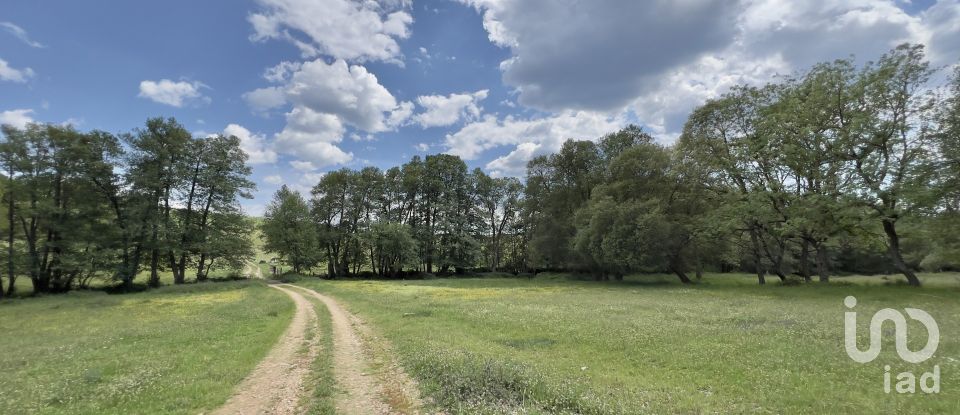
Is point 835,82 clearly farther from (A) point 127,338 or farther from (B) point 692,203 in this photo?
(A) point 127,338

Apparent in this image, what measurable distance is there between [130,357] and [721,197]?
50849mm

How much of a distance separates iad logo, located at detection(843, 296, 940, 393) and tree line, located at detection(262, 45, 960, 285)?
52.5ft

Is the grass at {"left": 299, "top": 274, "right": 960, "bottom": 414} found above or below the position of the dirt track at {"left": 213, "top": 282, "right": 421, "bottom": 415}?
above

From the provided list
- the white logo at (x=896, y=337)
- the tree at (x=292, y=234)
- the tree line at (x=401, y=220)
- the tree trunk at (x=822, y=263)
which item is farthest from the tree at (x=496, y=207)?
the white logo at (x=896, y=337)

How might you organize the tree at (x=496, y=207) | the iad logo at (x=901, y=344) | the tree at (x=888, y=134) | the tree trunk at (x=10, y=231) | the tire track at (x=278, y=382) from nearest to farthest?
the iad logo at (x=901, y=344) < the tire track at (x=278, y=382) < the tree at (x=888, y=134) < the tree trunk at (x=10, y=231) < the tree at (x=496, y=207)

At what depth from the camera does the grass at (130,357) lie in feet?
32.8

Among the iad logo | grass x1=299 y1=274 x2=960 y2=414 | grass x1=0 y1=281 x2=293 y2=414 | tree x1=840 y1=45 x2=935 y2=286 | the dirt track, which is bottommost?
grass x1=0 y1=281 x2=293 y2=414

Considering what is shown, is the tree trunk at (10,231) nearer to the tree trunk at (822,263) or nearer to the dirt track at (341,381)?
the dirt track at (341,381)

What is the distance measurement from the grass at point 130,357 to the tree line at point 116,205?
2001cm

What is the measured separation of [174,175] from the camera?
177ft

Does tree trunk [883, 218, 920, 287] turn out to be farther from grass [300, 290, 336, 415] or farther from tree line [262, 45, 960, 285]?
grass [300, 290, 336, 415]

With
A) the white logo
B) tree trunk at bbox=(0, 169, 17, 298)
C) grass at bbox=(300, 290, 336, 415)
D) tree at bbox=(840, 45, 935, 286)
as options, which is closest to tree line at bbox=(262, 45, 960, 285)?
tree at bbox=(840, 45, 935, 286)

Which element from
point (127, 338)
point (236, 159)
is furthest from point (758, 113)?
point (236, 159)

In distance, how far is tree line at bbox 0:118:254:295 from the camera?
146ft
